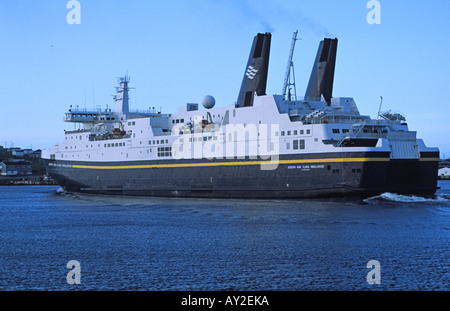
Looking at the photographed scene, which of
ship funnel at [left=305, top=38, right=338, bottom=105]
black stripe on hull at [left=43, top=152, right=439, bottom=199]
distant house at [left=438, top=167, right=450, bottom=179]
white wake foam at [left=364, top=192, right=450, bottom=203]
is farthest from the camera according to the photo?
distant house at [left=438, top=167, right=450, bottom=179]

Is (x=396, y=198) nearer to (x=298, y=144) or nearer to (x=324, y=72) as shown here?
(x=298, y=144)

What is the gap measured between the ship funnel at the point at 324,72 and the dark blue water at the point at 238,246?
502 inches

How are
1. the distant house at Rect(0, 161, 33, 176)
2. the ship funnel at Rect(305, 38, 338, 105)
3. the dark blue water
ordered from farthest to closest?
the distant house at Rect(0, 161, 33, 176), the ship funnel at Rect(305, 38, 338, 105), the dark blue water

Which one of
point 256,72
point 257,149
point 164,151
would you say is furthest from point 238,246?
point 164,151

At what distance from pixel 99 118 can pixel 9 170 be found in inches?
3252

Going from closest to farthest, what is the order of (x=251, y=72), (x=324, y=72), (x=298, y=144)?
(x=298, y=144), (x=251, y=72), (x=324, y=72)

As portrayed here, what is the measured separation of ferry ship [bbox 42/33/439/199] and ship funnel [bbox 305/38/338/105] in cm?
9

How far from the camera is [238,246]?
25.4m

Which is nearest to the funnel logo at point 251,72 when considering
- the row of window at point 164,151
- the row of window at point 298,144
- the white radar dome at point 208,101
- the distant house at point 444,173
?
the white radar dome at point 208,101

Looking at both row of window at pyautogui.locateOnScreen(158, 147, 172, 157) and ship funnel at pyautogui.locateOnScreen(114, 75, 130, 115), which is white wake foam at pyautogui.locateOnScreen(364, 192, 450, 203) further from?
ship funnel at pyautogui.locateOnScreen(114, 75, 130, 115)

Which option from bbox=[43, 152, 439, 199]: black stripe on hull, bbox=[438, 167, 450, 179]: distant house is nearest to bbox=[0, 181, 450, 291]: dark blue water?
bbox=[43, 152, 439, 199]: black stripe on hull

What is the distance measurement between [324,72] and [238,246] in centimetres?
2893

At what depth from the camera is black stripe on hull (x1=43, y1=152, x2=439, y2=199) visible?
3955 cm
